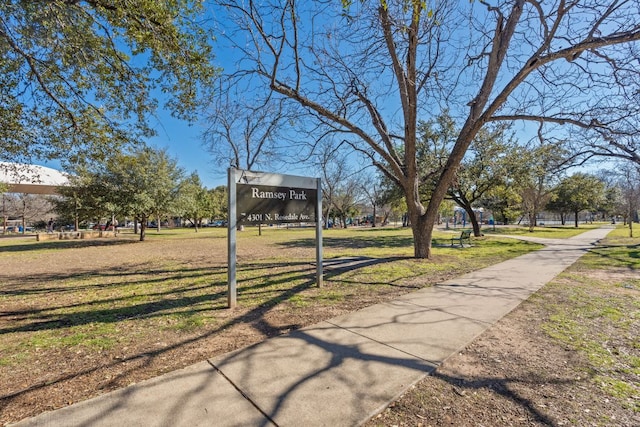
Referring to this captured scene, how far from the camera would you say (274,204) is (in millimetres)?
5250

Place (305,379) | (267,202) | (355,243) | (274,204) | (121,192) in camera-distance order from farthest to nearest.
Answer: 1. (121,192)
2. (355,243)
3. (274,204)
4. (267,202)
5. (305,379)

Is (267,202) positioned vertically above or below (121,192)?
below

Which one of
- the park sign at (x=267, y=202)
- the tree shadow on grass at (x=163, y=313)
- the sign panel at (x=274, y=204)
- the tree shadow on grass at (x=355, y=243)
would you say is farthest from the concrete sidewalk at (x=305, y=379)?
the tree shadow on grass at (x=355, y=243)

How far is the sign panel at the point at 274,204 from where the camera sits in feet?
15.6

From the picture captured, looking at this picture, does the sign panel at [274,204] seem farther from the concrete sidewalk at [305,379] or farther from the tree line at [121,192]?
the tree line at [121,192]

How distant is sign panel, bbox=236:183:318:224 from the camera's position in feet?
15.6

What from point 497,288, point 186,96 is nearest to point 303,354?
point 497,288

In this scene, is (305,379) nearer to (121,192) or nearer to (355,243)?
(355,243)

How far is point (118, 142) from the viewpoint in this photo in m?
6.97

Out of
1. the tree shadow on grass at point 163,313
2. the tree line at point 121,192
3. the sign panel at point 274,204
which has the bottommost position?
the tree shadow on grass at point 163,313

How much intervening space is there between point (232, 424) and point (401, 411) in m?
1.24

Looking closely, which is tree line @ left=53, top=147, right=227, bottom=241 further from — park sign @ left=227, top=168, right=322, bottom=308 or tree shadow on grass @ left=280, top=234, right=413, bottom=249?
park sign @ left=227, top=168, right=322, bottom=308

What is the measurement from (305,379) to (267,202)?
10.7 feet

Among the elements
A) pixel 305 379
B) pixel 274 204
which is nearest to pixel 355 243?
pixel 274 204
